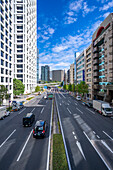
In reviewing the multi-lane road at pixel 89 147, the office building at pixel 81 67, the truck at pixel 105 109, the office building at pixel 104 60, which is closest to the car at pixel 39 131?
the multi-lane road at pixel 89 147

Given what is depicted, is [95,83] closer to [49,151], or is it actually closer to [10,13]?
[49,151]

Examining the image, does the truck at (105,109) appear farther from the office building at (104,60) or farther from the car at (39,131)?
the car at (39,131)

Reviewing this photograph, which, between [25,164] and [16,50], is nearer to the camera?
[25,164]

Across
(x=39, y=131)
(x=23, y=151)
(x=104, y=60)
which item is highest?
(x=104, y=60)

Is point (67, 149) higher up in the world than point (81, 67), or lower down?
lower down

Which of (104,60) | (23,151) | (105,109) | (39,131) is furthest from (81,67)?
(23,151)

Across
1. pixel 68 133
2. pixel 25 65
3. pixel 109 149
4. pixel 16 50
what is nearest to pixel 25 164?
pixel 68 133

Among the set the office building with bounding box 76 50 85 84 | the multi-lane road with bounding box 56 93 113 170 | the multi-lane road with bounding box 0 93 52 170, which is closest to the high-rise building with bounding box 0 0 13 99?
the multi-lane road with bounding box 0 93 52 170

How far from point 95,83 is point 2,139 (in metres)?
48.1

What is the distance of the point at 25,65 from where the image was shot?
75.4m

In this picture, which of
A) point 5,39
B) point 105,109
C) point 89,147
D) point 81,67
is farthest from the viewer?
point 81,67

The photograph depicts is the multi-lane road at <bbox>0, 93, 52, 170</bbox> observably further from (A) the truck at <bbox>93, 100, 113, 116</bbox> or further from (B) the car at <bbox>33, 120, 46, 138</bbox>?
(A) the truck at <bbox>93, 100, 113, 116</bbox>

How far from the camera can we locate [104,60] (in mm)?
42906

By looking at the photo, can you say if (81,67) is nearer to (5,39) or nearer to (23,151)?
(5,39)
